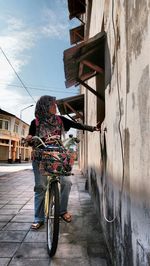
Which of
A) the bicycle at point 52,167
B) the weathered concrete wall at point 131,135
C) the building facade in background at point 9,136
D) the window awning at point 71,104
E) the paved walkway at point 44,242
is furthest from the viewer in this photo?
the building facade in background at point 9,136

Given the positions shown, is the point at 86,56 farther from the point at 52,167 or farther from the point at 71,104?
the point at 71,104

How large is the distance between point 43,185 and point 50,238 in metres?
0.88

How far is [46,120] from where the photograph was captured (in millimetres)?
3775

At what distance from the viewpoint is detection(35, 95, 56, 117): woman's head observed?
3.79m

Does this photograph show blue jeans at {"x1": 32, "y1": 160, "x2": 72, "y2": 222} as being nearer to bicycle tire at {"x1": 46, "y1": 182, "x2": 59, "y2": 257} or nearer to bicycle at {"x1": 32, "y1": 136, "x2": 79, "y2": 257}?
bicycle at {"x1": 32, "y1": 136, "x2": 79, "y2": 257}

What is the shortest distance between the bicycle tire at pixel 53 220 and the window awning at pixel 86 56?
1744mm

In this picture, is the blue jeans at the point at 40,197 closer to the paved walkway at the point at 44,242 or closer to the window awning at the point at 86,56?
the paved walkway at the point at 44,242

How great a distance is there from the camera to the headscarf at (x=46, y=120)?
3.74 metres

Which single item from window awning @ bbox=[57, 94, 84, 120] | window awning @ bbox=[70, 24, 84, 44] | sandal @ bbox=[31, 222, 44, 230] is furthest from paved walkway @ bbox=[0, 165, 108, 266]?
window awning @ bbox=[70, 24, 84, 44]

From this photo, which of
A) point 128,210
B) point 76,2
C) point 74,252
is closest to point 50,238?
point 74,252

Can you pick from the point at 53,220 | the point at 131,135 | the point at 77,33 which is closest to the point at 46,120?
the point at 53,220

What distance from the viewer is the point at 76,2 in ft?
37.3

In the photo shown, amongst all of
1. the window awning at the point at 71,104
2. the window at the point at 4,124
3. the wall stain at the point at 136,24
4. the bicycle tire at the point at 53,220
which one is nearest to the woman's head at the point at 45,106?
the bicycle tire at the point at 53,220

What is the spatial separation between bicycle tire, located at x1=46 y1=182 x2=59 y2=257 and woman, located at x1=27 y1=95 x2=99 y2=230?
389 millimetres
